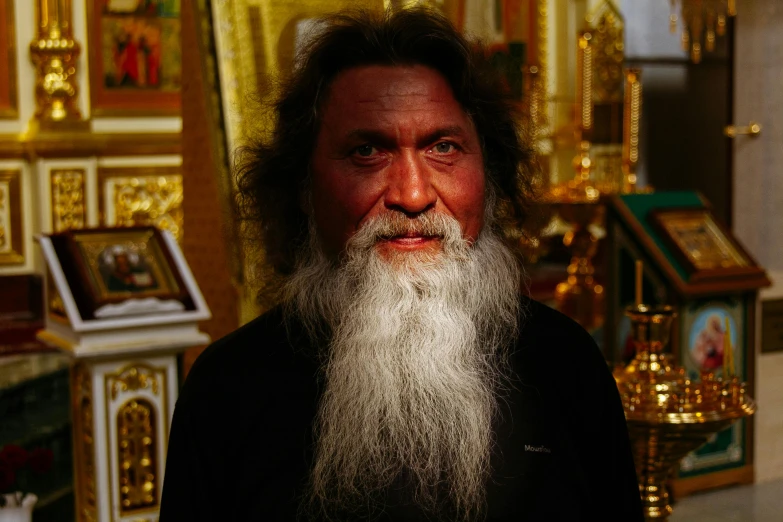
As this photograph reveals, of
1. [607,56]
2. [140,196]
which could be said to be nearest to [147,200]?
[140,196]

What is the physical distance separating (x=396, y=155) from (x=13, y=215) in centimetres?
606

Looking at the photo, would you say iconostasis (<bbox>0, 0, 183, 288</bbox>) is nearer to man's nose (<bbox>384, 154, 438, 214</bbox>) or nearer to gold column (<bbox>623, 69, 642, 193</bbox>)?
gold column (<bbox>623, 69, 642, 193</bbox>)

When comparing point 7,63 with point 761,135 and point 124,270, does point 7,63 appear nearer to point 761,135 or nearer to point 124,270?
point 124,270

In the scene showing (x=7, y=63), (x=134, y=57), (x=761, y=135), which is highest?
(x=134, y=57)

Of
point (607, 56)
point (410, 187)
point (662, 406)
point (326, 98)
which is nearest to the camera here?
point (410, 187)

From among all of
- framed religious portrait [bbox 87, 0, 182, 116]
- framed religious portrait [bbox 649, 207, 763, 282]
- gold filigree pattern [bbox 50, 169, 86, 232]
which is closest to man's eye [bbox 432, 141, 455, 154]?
framed religious portrait [bbox 649, 207, 763, 282]

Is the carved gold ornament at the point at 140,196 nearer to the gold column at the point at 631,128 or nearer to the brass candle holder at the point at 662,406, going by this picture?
the gold column at the point at 631,128

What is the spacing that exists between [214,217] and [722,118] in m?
6.34

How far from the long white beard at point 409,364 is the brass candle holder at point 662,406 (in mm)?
903

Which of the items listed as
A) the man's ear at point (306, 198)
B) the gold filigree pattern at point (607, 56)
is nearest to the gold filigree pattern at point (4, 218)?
the gold filigree pattern at point (607, 56)

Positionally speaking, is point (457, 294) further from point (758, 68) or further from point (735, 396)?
point (758, 68)

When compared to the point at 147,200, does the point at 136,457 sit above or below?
below

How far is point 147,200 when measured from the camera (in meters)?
7.86

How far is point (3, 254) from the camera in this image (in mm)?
7172
